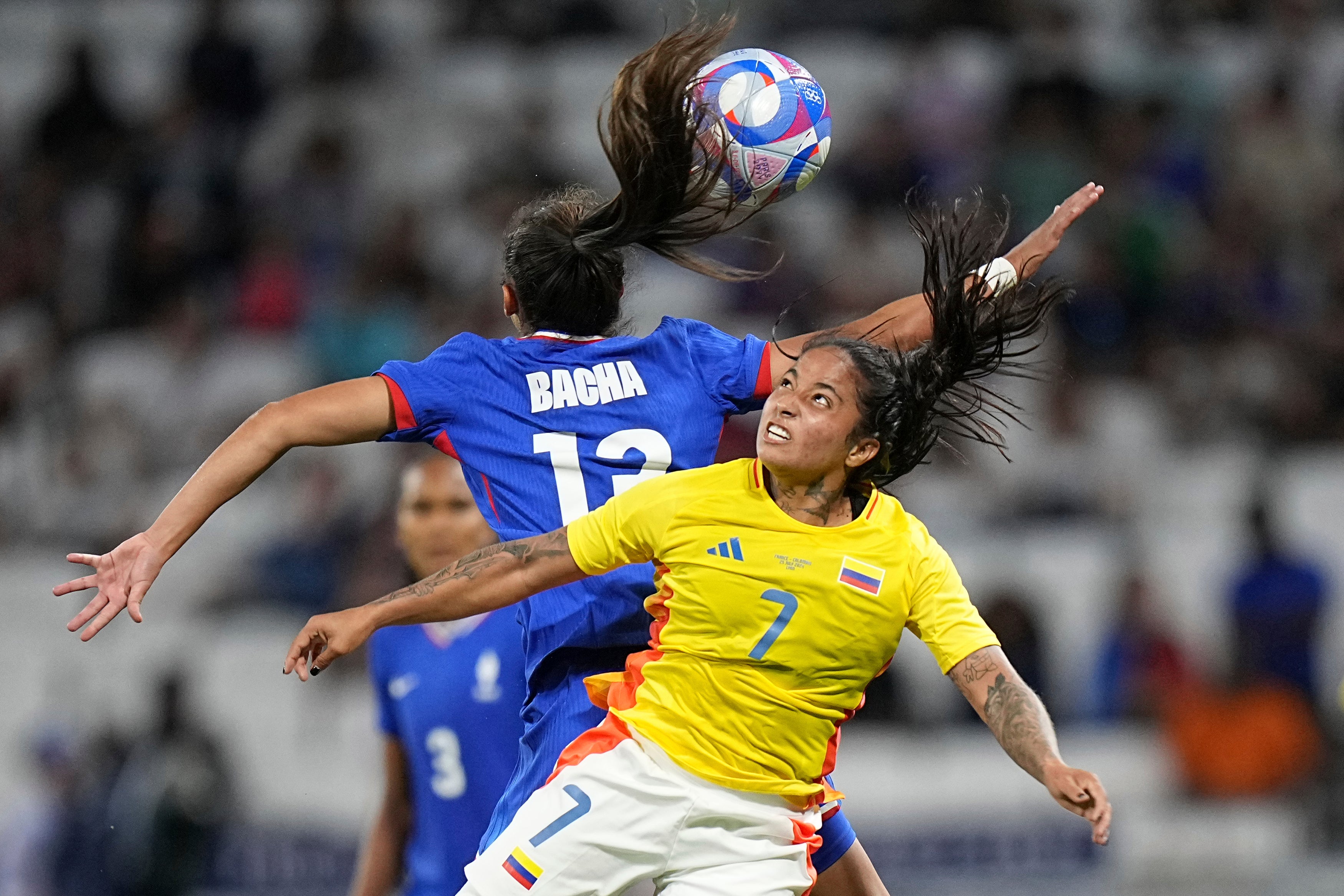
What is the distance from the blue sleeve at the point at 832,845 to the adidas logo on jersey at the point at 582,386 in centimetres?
112

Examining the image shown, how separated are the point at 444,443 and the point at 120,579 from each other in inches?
31.5

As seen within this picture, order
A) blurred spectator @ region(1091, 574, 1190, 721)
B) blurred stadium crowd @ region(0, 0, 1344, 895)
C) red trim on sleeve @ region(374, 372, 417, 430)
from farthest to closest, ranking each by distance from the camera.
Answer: blurred stadium crowd @ region(0, 0, 1344, 895) < blurred spectator @ region(1091, 574, 1190, 721) < red trim on sleeve @ region(374, 372, 417, 430)

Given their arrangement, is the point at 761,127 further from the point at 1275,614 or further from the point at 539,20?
the point at 539,20

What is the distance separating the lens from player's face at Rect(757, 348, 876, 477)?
377cm

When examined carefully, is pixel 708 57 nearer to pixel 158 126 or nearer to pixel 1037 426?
pixel 1037 426

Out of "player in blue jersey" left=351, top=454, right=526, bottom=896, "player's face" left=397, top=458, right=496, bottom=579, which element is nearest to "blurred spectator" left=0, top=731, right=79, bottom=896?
"player in blue jersey" left=351, top=454, right=526, bottom=896

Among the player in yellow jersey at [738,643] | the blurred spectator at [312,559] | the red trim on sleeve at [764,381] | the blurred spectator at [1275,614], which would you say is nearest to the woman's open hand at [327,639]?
the player in yellow jersey at [738,643]

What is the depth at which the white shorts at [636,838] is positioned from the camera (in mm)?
3664

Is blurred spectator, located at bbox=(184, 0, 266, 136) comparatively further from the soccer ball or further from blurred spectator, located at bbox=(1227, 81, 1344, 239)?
the soccer ball

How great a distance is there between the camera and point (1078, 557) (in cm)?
994

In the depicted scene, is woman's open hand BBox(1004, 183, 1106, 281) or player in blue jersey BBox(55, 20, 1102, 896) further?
woman's open hand BBox(1004, 183, 1106, 281)

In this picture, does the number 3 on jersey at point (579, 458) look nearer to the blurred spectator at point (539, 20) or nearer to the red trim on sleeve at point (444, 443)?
the red trim on sleeve at point (444, 443)

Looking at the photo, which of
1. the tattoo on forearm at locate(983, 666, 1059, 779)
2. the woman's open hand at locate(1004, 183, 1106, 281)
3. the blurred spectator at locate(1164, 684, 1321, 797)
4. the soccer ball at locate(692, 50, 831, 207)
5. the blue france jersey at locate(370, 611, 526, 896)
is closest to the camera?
the tattoo on forearm at locate(983, 666, 1059, 779)

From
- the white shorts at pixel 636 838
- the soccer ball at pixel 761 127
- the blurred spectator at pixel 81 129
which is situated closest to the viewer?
the white shorts at pixel 636 838
